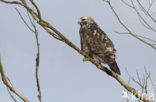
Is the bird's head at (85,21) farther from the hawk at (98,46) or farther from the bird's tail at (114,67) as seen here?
the bird's tail at (114,67)

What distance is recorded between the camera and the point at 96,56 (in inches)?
302

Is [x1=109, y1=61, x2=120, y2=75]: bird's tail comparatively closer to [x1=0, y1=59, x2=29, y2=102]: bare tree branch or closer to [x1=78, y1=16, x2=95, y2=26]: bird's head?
[x1=78, y1=16, x2=95, y2=26]: bird's head

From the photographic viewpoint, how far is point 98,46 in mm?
7820

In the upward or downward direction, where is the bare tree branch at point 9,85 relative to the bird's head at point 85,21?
downward

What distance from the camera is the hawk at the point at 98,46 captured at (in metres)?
7.60

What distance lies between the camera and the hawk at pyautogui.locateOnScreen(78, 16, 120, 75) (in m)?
7.60

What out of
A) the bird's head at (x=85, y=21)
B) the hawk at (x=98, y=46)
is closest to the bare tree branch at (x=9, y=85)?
the hawk at (x=98, y=46)

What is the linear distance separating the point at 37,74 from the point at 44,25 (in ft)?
3.27

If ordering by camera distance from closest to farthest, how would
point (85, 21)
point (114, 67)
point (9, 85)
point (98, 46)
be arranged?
point (9, 85) → point (114, 67) → point (98, 46) → point (85, 21)

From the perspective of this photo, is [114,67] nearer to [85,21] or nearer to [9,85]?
[85,21]

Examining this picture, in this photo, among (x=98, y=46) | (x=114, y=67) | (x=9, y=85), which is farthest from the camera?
(x=98, y=46)

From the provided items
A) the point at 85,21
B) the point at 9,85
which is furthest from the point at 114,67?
the point at 9,85

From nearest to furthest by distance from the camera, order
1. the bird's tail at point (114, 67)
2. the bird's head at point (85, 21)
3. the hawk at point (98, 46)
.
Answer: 1. the bird's tail at point (114, 67)
2. the hawk at point (98, 46)
3. the bird's head at point (85, 21)

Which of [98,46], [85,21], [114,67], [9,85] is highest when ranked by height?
[85,21]
